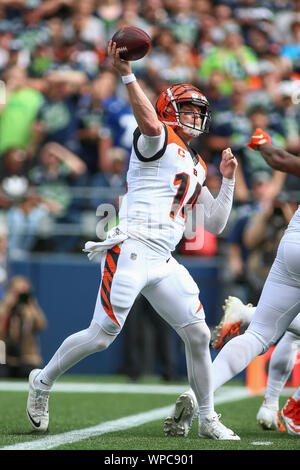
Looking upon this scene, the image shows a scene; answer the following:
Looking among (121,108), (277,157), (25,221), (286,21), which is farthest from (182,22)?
(277,157)

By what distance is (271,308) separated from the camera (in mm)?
4641

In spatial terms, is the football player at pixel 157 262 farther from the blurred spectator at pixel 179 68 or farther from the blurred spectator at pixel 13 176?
the blurred spectator at pixel 179 68

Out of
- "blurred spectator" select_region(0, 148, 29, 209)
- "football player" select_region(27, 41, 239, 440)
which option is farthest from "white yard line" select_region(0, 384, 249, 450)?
"blurred spectator" select_region(0, 148, 29, 209)

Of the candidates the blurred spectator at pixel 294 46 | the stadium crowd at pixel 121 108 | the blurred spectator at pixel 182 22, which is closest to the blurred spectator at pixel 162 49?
the stadium crowd at pixel 121 108

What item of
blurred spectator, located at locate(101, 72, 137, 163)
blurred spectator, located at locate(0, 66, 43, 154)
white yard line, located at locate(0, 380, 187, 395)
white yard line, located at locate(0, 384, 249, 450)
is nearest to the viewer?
white yard line, located at locate(0, 384, 249, 450)

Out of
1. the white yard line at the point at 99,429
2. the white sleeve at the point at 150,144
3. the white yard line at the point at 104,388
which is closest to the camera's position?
the white yard line at the point at 99,429

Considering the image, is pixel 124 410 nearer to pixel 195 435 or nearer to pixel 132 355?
pixel 195 435

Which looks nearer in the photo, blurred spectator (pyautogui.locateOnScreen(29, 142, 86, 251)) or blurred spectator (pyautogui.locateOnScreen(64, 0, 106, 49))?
blurred spectator (pyautogui.locateOnScreen(29, 142, 86, 251))

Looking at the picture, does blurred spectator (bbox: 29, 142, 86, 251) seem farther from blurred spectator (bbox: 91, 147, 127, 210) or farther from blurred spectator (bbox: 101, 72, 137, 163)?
blurred spectator (bbox: 101, 72, 137, 163)

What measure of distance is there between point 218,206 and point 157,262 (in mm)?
575

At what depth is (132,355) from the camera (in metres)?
8.97

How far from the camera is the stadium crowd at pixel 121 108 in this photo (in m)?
9.52

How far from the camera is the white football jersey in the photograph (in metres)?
4.56
